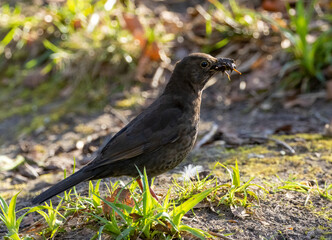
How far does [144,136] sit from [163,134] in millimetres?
153

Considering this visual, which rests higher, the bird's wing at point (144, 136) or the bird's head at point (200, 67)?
the bird's head at point (200, 67)

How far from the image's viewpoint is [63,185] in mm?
3117

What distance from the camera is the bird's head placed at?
11.8 ft

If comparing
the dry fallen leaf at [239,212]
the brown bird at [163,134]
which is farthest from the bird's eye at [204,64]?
the dry fallen leaf at [239,212]

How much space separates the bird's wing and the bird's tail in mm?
94

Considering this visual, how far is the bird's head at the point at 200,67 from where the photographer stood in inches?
142

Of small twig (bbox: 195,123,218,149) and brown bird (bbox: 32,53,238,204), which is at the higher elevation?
brown bird (bbox: 32,53,238,204)

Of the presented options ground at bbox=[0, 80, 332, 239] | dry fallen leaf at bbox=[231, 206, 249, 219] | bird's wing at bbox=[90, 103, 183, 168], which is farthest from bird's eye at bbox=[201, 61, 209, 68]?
dry fallen leaf at bbox=[231, 206, 249, 219]

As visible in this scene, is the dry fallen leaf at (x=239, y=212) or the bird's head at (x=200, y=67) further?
the bird's head at (x=200, y=67)

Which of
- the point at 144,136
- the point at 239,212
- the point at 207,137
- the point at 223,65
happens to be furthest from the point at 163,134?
the point at 207,137

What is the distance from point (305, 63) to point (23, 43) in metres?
4.20

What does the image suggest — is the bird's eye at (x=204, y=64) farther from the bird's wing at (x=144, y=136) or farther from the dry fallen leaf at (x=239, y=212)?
the dry fallen leaf at (x=239, y=212)

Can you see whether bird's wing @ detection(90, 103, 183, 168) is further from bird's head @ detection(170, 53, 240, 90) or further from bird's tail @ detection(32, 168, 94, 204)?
bird's head @ detection(170, 53, 240, 90)

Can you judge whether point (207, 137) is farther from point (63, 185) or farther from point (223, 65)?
point (63, 185)
